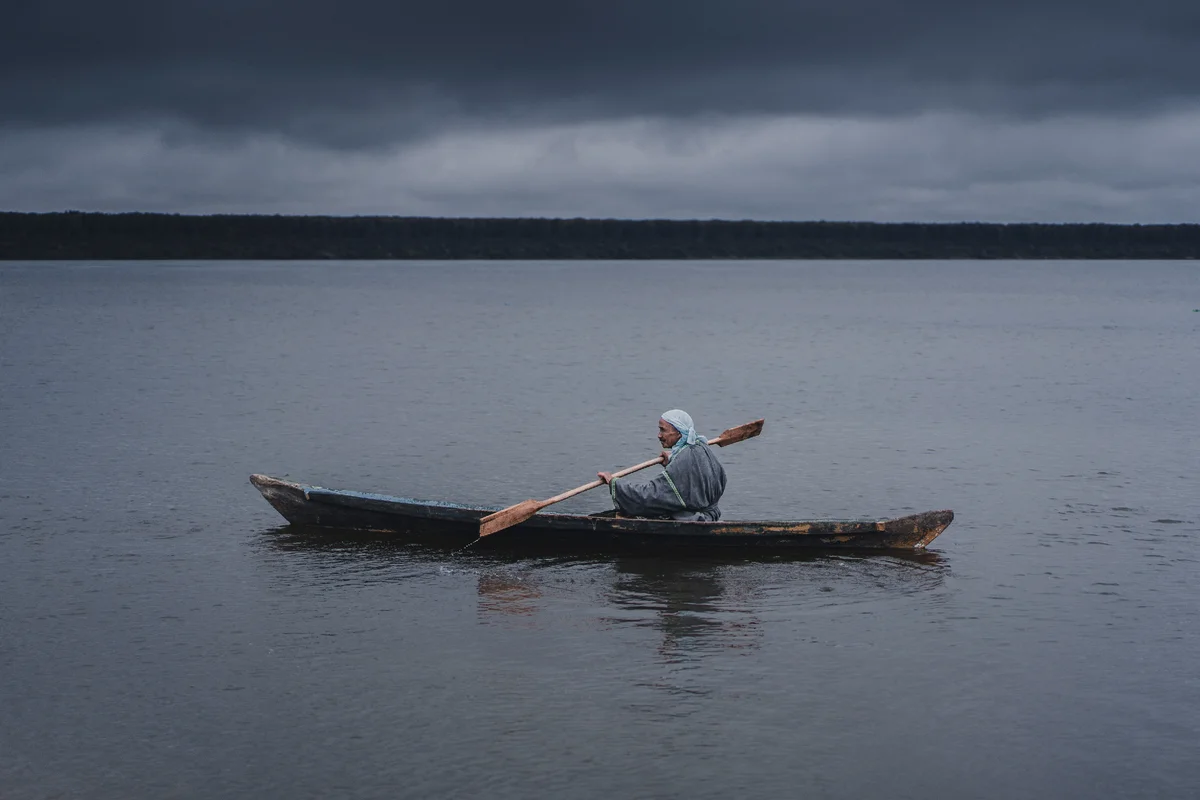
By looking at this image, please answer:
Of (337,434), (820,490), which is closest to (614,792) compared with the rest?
(820,490)

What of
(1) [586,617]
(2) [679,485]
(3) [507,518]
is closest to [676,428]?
(2) [679,485]

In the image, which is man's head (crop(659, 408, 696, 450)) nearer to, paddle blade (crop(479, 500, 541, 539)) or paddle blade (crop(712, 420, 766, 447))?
paddle blade (crop(479, 500, 541, 539))

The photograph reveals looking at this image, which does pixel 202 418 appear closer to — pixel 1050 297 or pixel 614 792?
Result: pixel 614 792

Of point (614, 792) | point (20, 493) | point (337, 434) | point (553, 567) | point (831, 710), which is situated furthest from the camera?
point (337, 434)

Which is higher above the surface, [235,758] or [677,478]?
[677,478]

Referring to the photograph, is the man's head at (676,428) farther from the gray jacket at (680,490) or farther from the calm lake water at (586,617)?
the calm lake water at (586,617)

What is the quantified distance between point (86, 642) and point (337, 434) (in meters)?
12.6

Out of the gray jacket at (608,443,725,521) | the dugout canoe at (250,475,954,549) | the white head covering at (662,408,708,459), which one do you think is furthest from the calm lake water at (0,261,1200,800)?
the white head covering at (662,408,708,459)

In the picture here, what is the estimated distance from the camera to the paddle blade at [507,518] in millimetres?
13883

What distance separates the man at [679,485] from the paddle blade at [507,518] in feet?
2.70

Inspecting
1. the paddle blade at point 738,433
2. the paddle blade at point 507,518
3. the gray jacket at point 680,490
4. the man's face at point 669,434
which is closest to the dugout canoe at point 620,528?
the paddle blade at point 507,518

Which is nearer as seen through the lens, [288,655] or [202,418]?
[288,655]

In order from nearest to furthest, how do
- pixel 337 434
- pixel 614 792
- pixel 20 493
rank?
pixel 614 792 < pixel 20 493 < pixel 337 434

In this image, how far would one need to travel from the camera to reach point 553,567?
13.8 metres
